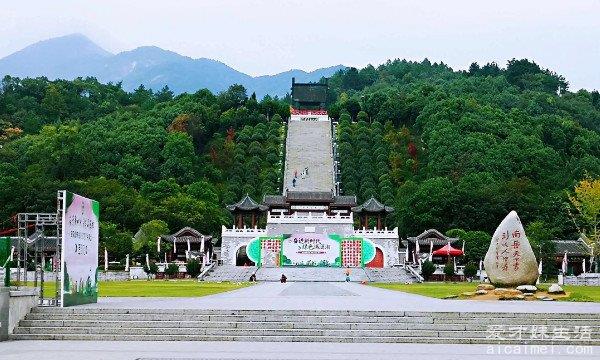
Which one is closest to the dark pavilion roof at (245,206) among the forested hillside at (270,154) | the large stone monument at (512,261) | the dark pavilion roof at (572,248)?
the forested hillside at (270,154)

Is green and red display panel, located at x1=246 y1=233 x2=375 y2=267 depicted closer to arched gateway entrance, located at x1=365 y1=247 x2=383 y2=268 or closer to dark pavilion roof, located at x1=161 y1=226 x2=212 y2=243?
arched gateway entrance, located at x1=365 y1=247 x2=383 y2=268

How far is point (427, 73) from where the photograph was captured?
136500mm

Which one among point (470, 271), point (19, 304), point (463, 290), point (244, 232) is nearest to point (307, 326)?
point (19, 304)

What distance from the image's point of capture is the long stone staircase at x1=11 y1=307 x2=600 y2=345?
54.3 feet

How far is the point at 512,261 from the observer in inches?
1112

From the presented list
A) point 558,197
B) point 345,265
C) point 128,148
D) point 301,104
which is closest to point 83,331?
point 345,265

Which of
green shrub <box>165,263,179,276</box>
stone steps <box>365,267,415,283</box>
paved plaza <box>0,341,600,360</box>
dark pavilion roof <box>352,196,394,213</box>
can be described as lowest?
stone steps <box>365,267,415,283</box>

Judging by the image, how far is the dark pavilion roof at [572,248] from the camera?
195 ft

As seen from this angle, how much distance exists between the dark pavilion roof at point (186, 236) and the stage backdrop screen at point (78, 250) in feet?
126

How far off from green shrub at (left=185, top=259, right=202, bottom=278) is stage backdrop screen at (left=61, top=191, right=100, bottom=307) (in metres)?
30.9

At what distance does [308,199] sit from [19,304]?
49.8 metres

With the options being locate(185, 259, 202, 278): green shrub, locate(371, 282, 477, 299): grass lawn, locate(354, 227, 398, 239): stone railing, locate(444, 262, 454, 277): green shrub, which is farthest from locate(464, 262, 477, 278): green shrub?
locate(185, 259, 202, 278): green shrub

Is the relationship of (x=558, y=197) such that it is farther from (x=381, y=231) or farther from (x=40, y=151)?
(x=40, y=151)

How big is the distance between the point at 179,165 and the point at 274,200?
13.8 m
